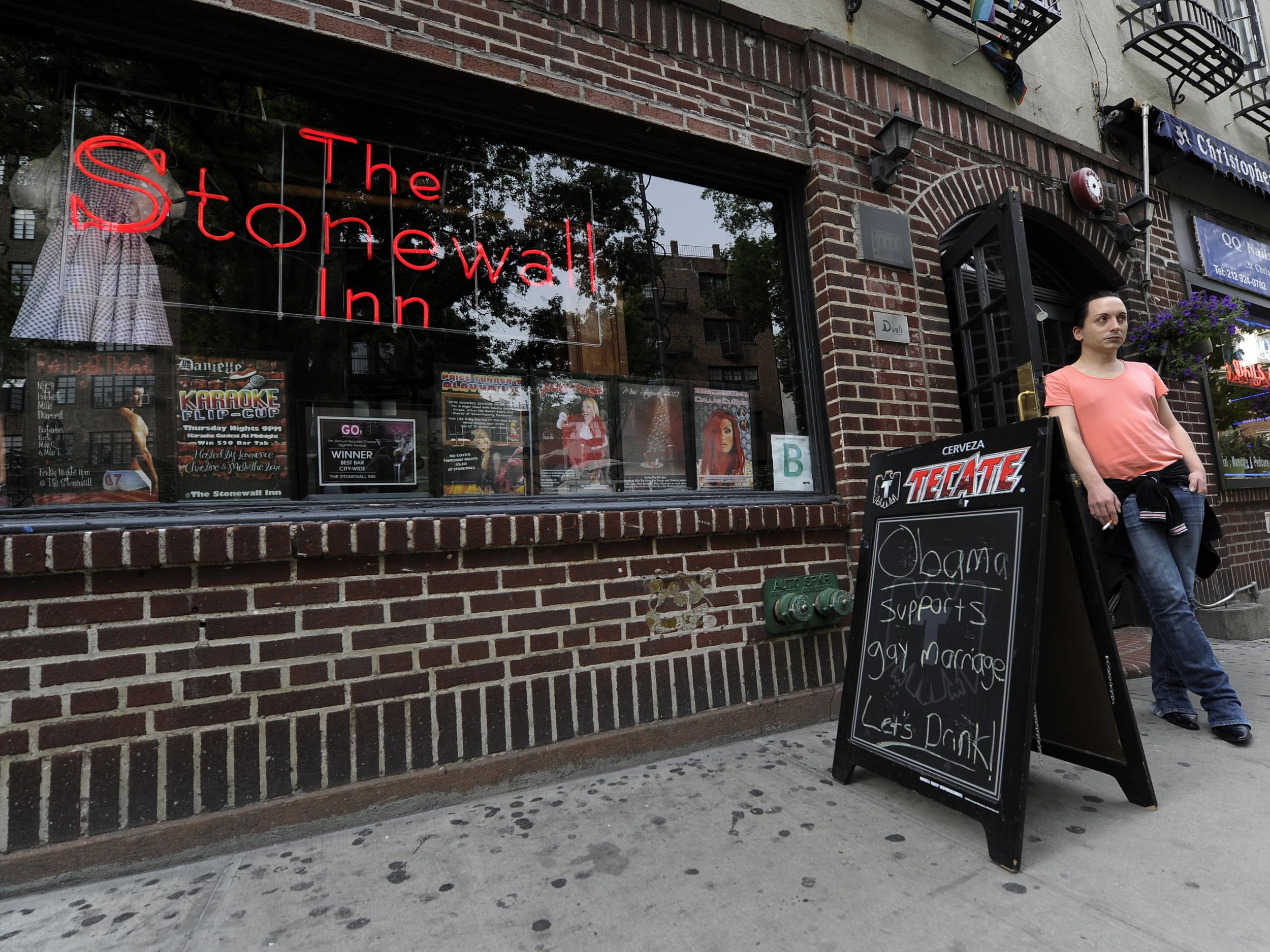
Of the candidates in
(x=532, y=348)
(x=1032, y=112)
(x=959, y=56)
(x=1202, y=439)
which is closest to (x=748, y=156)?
(x=532, y=348)

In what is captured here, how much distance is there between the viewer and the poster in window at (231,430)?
2.50m

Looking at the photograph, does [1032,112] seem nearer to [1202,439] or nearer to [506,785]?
[1202,439]

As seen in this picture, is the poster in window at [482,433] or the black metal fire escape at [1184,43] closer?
the poster in window at [482,433]

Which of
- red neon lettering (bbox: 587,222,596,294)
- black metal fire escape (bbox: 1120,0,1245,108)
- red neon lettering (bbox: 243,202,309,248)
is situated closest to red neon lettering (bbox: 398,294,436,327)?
red neon lettering (bbox: 243,202,309,248)

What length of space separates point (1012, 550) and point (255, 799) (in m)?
2.59

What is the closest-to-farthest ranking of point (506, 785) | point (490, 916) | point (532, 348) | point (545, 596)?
point (490, 916) < point (506, 785) < point (545, 596) < point (532, 348)

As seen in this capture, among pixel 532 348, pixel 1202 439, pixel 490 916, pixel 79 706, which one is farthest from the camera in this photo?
pixel 1202 439

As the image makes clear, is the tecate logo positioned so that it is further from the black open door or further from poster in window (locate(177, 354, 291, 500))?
poster in window (locate(177, 354, 291, 500))

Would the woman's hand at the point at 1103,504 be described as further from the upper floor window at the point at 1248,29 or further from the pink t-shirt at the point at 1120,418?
the upper floor window at the point at 1248,29

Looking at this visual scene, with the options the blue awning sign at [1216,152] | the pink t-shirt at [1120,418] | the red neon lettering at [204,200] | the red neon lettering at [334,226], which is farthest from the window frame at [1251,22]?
the red neon lettering at [204,200]

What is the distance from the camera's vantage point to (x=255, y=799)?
2.20m

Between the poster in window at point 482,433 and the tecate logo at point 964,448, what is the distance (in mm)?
1788

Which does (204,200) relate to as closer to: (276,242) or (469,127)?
(276,242)

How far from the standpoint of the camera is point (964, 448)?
234 centimetres
